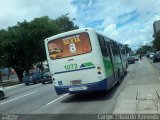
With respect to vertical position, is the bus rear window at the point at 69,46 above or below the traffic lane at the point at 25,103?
above

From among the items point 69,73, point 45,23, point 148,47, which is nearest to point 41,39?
point 45,23

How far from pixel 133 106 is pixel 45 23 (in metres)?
Result: 55.9

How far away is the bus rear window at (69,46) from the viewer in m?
15.3

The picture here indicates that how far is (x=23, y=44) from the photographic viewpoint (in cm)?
6162

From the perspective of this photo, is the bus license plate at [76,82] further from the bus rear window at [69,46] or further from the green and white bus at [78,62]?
the bus rear window at [69,46]

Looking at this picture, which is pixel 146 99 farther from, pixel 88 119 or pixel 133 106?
pixel 88 119

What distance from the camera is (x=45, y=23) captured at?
66.6 metres

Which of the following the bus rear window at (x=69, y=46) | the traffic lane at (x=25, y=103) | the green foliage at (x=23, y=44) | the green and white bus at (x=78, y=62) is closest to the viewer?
the traffic lane at (x=25, y=103)

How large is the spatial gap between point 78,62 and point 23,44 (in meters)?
47.4

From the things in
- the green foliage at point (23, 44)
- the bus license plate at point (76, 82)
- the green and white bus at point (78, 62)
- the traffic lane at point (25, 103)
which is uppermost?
the green foliage at point (23, 44)

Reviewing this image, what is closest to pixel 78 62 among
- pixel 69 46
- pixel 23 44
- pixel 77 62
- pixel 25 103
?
pixel 77 62

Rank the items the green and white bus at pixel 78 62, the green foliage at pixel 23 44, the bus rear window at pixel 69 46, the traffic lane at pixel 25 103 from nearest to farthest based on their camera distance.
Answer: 1. the traffic lane at pixel 25 103
2. the green and white bus at pixel 78 62
3. the bus rear window at pixel 69 46
4. the green foliage at pixel 23 44

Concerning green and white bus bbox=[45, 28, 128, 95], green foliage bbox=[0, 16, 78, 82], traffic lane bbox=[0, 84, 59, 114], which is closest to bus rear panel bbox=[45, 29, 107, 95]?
green and white bus bbox=[45, 28, 128, 95]

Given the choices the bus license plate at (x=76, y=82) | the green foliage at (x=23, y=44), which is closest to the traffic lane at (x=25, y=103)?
the bus license plate at (x=76, y=82)
